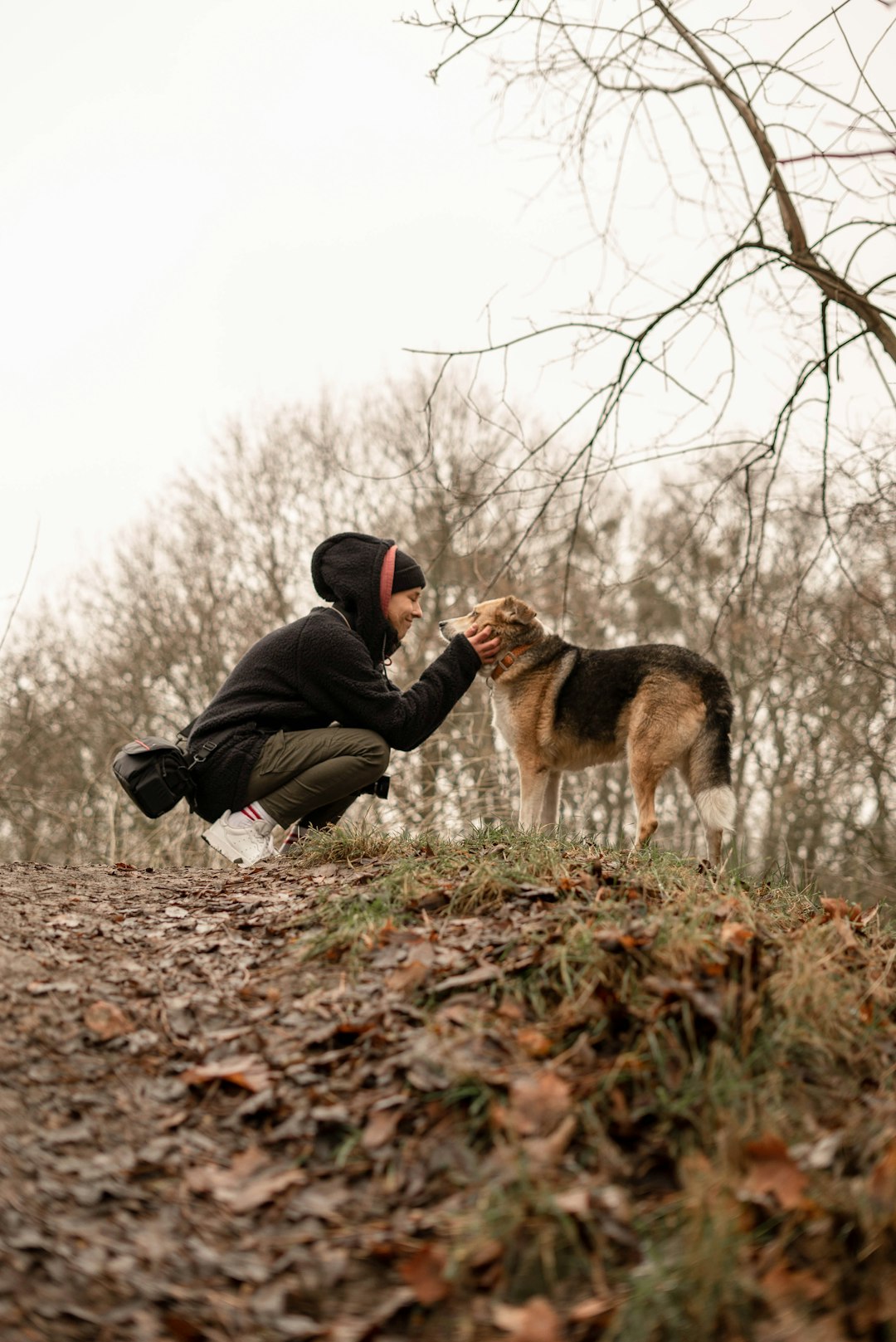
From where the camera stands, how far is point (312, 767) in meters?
6.13

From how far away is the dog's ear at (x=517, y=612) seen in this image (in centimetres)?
774

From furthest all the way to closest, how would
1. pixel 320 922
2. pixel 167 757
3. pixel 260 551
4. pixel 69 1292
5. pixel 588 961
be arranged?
pixel 260 551 < pixel 167 757 < pixel 320 922 < pixel 588 961 < pixel 69 1292

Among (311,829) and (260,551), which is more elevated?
(260,551)

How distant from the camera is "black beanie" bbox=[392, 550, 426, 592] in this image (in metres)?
6.30

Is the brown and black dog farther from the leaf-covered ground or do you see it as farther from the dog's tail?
the leaf-covered ground

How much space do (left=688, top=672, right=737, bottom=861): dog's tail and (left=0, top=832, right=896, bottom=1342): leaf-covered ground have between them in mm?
2722

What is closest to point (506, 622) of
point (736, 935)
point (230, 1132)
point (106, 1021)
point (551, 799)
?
point (551, 799)

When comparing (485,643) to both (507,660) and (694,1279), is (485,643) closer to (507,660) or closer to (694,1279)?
(507,660)

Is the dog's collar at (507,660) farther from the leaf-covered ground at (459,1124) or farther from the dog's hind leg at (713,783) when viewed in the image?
the leaf-covered ground at (459,1124)

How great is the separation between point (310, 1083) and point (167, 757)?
11.0ft

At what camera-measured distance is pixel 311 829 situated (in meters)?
5.59

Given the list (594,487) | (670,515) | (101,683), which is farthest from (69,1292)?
(670,515)

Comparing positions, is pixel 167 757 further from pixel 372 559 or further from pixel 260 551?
pixel 260 551

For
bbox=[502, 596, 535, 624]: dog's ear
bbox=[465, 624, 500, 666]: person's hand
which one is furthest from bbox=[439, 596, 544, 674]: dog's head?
bbox=[465, 624, 500, 666]: person's hand
